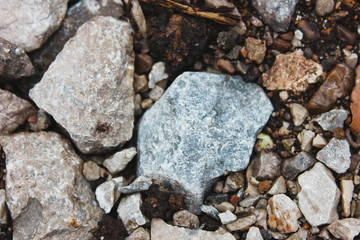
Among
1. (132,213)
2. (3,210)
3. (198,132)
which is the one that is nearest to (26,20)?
(3,210)

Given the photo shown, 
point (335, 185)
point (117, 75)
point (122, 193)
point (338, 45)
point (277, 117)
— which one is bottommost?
point (122, 193)

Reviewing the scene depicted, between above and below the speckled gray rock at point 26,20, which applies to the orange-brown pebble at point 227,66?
below

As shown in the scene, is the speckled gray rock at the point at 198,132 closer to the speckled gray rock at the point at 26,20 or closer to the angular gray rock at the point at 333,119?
the angular gray rock at the point at 333,119

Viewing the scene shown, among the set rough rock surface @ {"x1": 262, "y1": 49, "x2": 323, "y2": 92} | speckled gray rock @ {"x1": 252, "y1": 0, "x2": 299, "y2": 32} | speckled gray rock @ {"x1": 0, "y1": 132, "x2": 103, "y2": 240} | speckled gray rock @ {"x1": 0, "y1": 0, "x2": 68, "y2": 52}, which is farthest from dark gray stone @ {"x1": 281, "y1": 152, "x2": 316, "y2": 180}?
speckled gray rock @ {"x1": 0, "y1": 0, "x2": 68, "y2": 52}

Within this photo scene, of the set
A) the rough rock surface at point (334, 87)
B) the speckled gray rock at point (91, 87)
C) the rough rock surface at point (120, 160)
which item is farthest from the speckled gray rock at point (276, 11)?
the rough rock surface at point (120, 160)

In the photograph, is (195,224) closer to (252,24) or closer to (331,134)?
(331,134)

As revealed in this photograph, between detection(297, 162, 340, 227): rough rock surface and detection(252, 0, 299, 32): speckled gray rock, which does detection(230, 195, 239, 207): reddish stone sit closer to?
detection(297, 162, 340, 227): rough rock surface

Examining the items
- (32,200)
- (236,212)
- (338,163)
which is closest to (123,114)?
(32,200)
